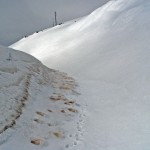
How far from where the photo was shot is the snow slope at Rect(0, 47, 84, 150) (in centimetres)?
504

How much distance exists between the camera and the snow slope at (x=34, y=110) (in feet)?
16.5

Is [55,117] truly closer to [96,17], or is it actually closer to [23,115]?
[23,115]

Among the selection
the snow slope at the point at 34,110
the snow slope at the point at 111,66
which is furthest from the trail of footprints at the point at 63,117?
the snow slope at the point at 111,66

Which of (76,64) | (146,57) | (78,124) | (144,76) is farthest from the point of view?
(76,64)

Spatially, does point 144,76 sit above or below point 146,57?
below

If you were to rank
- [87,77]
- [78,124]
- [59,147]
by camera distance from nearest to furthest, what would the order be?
[59,147] < [78,124] < [87,77]

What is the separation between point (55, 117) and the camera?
6.11 meters

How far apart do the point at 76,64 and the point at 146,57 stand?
3455 millimetres

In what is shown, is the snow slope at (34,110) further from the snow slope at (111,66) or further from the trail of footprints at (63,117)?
the snow slope at (111,66)

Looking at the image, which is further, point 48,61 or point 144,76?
point 48,61

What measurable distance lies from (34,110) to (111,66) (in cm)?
439

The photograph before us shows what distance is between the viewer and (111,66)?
1005cm

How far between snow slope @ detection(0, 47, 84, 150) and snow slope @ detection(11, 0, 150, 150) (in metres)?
0.37

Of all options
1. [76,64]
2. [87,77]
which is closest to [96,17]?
[76,64]
